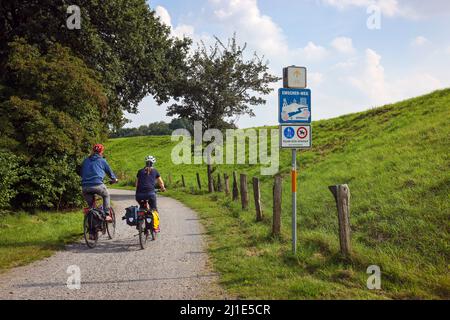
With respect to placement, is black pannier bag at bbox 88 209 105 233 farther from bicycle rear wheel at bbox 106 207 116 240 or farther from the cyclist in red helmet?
bicycle rear wheel at bbox 106 207 116 240

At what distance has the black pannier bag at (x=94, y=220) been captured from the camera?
9.51 m

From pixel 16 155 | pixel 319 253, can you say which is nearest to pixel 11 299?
pixel 319 253

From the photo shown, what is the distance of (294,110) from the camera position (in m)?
7.83

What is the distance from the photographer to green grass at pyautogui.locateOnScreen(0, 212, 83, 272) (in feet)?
27.2

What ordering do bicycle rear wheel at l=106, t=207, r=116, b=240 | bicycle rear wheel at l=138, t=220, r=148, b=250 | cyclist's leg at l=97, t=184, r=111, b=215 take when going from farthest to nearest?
bicycle rear wheel at l=106, t=207, r=116, b=240
cyclist's leg at l=97, t=184, r=111, b=215
bicycle rear wheel at l=138, t=220, r=148, b=250

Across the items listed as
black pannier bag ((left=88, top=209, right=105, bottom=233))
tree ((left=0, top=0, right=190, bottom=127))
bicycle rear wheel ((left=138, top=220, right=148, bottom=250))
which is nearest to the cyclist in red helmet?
black pannier bag ((left=88, top=209, right=105, bottom=233))

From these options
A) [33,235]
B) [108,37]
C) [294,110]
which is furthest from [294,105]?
[108,37]

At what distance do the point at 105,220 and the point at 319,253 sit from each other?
17.5 ft

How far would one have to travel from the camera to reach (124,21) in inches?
751

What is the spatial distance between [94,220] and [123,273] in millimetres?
2886

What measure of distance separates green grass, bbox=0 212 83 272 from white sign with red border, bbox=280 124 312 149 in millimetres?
5667

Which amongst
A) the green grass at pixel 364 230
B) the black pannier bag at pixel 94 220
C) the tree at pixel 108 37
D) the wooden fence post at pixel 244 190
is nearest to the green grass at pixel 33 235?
the black pannier bag at pixel 94 220

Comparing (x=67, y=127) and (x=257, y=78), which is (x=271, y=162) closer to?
(x=257, y=78)
